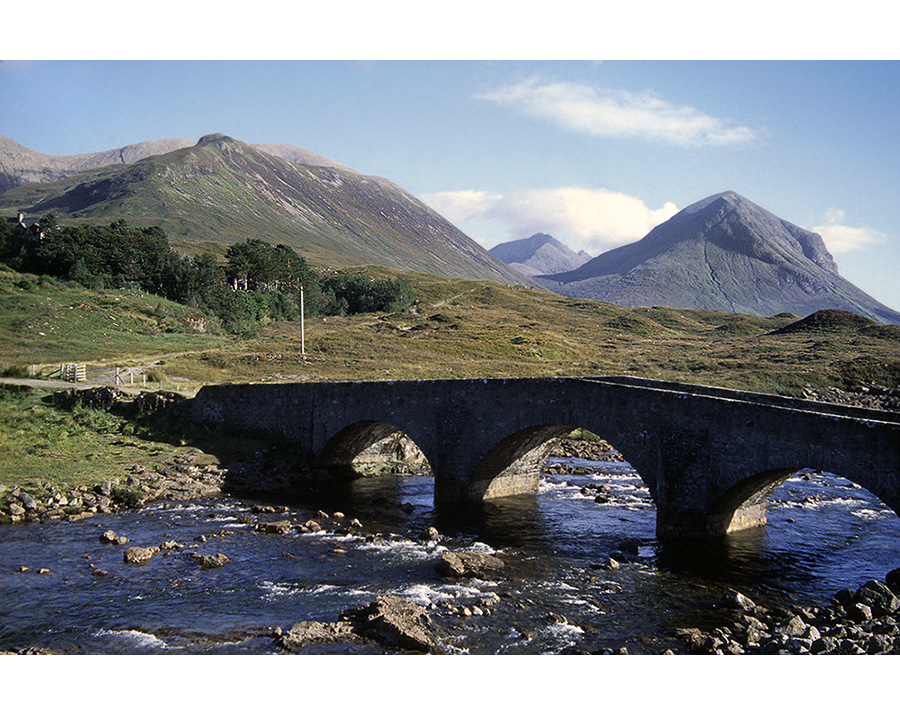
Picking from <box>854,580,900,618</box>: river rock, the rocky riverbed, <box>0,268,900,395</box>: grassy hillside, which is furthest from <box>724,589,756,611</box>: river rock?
<box>0,268,900,395</box>: grassy hillside

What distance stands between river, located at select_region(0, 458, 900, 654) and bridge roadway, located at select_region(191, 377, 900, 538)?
140 centimetres

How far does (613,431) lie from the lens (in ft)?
71.6

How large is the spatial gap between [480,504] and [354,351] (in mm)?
34154

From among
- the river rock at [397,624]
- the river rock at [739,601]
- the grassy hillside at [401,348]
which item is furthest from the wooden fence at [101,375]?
the river rock at [739,601]

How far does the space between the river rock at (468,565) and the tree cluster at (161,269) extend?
5223cm

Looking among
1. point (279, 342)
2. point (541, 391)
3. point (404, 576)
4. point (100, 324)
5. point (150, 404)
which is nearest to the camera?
point (404, 576)

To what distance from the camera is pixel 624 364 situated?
59.8 metres

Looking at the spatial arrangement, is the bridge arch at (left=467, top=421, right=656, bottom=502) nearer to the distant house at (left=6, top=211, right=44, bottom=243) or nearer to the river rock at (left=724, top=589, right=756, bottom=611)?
the river rock at (left=724, top=589, right=756, bottom=611)

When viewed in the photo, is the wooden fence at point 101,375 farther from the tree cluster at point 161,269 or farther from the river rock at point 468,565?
the tree cluster at point 161,269

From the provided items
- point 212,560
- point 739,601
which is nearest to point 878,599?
point 739,601

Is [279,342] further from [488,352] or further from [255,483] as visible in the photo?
[255,483]

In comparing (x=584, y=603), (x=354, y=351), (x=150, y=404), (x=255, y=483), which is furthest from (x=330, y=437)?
(x=354, y=351)

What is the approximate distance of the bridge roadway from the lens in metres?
16.5

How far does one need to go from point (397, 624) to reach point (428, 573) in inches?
175
